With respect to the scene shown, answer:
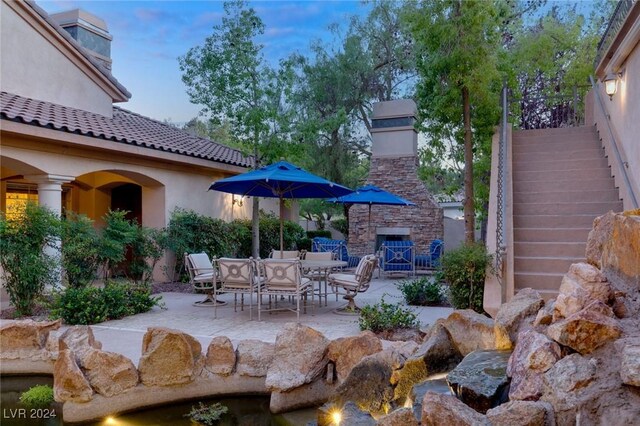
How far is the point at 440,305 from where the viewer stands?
26.8ft

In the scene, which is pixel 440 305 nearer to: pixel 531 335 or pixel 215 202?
pixel 531 335

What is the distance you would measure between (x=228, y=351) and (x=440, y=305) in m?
4.64

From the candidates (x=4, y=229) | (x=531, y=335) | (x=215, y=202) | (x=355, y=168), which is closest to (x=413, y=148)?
(x=355, y=168)

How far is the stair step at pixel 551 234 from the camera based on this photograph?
6816 mm

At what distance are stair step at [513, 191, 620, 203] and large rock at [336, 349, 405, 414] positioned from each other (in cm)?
491

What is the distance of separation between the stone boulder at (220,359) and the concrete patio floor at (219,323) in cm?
87

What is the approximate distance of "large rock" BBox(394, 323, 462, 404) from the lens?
3.93 metres

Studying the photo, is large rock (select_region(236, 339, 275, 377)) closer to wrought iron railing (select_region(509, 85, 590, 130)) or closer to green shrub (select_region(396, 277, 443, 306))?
green shrub (select_region(396, 277, 443, 306))

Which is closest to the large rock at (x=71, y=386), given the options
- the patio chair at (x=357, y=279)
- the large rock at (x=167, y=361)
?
the large rock at (x=167, y=361)

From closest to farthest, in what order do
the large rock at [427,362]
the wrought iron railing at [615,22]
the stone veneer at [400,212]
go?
the large rock at [427,362]
the wrought iron railing at [615,22]
the stone veneer at [400,212]

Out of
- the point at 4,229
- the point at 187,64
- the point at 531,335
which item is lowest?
the point at 531,335

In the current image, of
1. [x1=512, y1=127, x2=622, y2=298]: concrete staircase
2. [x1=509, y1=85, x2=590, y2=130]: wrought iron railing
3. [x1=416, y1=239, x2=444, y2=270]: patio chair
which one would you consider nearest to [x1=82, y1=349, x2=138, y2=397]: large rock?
[x1=512, y1=127, x2=622, y2=298]: concrete staircase

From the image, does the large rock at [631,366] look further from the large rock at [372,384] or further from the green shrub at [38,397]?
the green shrub at [38,397]

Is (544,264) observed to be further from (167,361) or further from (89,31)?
(89,31)
